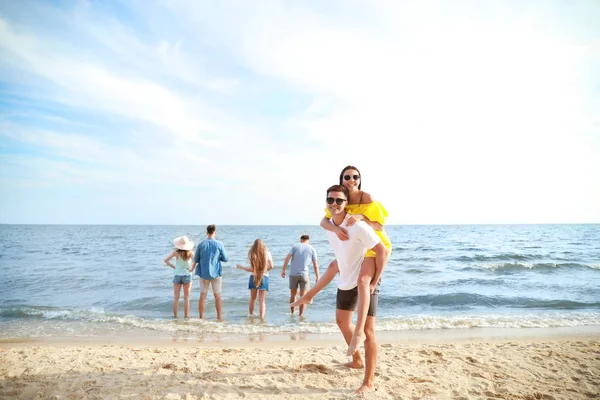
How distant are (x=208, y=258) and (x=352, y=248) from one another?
548cm

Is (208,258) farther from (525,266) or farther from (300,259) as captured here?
(525,266)

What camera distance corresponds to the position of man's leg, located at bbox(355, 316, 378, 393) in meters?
3.94

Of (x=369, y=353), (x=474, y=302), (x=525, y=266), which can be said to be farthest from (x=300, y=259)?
(x=525, y=266)

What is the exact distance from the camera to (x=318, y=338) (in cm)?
731

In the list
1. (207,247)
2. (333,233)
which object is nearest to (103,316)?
(207,247)

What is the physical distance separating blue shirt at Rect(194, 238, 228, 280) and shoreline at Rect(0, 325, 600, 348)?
1.50 meters

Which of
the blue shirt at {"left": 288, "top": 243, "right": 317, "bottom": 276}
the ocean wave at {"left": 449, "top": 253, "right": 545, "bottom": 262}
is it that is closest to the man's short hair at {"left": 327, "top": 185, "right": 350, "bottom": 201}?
the blue shirt at {"left": 288, "top": 243, "right": 317, "bottom": 276}

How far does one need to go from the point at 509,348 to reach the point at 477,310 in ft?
14.5

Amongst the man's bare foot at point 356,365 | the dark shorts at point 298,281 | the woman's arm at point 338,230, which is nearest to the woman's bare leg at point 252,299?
the dark shorts at point 298,281

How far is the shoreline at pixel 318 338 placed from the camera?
269 inches

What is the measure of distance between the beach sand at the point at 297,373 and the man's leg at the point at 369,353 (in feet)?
0.37

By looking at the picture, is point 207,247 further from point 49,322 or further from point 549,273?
point 549,273

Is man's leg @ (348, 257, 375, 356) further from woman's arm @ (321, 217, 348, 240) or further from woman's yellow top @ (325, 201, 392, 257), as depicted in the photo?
woman's arm @ (321, 217, 348, 240)

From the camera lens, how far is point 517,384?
4473 mm
